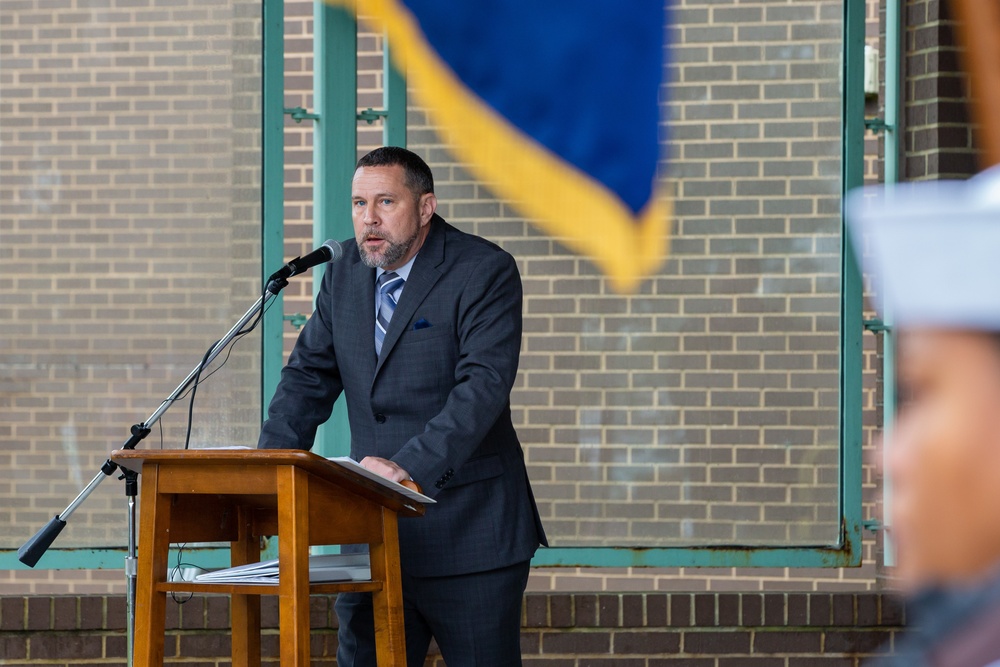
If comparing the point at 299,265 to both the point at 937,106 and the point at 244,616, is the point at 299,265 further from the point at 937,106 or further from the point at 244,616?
the point at 937,106

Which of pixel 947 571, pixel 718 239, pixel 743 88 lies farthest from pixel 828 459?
pixel 947 571

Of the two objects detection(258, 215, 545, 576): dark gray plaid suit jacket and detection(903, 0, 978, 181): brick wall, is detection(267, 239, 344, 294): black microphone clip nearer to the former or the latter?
detection(258, 215, 545, 576): dark gray plaid suit jacket

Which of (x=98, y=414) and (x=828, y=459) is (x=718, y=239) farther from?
(x=98, y=414)

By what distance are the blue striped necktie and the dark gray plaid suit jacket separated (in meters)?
0.03

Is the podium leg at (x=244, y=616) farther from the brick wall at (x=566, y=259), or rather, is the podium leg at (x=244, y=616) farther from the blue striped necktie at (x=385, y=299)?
the brick wall at (x=566, y=259)

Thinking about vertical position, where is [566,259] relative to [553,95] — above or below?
below

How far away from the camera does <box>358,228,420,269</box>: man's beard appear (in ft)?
11.0

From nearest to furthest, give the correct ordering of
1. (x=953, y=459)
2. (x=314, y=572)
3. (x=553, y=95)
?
1. (x=953, y=459)
2. (x=314, y=572)
3. (x=553, y=95)

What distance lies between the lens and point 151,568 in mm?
2795

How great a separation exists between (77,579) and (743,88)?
3.04 metres

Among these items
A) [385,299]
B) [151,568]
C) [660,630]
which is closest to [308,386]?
[385,299]

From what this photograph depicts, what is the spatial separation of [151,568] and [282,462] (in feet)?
1.37

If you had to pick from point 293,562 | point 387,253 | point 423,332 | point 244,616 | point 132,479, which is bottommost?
point 244,616

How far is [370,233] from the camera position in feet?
11.0
